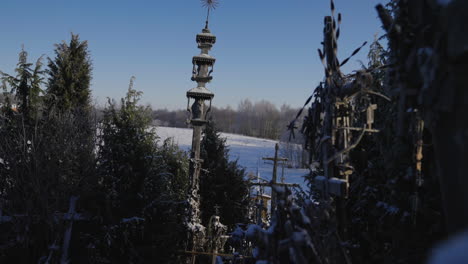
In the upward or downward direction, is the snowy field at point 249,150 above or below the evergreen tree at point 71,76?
below

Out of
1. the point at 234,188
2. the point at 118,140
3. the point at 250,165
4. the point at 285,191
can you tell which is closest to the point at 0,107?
the point at 118,140

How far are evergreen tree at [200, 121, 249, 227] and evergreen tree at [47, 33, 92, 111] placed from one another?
4.57 metres

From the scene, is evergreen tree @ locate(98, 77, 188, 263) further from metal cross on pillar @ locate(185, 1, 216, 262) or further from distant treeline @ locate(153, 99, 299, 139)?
distant treeline @ locate(153, 99, 299, 139)

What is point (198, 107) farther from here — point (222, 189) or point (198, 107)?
point (222, 189)

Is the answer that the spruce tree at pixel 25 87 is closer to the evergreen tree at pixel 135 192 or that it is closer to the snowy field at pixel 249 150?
the evergreen tree at pixel 135 192

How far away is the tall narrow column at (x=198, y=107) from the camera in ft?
24.4

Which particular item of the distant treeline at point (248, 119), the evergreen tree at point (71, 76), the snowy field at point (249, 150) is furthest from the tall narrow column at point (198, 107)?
the distant treeline at point (248, 119)

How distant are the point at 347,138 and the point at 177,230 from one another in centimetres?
541

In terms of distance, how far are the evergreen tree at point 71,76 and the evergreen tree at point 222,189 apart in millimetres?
4569

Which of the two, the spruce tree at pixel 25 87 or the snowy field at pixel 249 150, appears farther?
the snowy field at pixel 249 150

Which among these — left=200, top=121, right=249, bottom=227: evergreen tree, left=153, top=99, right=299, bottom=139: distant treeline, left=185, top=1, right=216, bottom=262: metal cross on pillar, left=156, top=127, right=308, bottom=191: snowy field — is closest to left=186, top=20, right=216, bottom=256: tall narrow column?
left=185, top=1, right=216, bottom=262: metal cross on pillar

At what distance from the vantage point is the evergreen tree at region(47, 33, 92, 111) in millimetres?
10094

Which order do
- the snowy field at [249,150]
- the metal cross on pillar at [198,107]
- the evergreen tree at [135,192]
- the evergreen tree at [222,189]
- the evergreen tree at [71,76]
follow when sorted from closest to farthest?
1. the evergreen tree at [135,192]
2. the metal cross on pillar at [198,107]
3. the evergreen tree at [222,189]
4. the evergreen tree at [71,76]
5. the snowy field at [249,150]

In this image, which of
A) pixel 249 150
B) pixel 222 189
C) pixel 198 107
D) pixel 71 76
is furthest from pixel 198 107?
pixel 249 150
